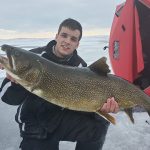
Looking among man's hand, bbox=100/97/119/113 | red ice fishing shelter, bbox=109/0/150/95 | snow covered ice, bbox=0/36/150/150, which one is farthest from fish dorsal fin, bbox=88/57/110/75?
red ice fishing shelter, bbox=109/0/150/95

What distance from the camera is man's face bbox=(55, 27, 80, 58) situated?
12.1ft

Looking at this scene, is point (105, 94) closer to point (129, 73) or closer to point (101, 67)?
point (101, 67)

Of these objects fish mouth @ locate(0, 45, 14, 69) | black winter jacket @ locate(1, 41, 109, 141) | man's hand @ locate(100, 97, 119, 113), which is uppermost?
fish mouth @ locate(0, 45, 14, 69)

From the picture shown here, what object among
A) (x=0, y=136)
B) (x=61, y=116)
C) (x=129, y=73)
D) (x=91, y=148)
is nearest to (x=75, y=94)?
(x=61, y=116)

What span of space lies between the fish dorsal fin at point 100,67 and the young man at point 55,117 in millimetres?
379

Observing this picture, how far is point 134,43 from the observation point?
18.4 feet

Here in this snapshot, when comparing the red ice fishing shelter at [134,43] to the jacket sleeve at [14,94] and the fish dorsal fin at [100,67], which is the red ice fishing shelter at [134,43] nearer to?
the fish dorsal fin at [100,67]

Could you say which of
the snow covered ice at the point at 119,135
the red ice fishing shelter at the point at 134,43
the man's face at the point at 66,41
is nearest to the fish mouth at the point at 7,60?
the man's face at the point at 66,41

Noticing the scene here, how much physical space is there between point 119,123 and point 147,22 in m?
1.59

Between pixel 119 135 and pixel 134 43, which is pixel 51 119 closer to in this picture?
pixel 119 135

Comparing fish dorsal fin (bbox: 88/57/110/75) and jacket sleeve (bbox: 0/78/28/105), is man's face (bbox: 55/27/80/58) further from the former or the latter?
jacket sleeve (bbox: 0/78/28/105)

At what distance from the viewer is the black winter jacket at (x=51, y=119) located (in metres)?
3.71

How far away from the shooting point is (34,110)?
146 inches

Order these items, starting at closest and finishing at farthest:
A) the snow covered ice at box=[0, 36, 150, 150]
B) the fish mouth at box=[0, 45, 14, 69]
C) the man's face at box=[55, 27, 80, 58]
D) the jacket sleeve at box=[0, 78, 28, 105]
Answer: the fish mouth at box=[0, 45, 14, 69], the jacket sleeve at box=[0, 78, 28, 105], the man's face at box=[55, 27, 80, 58], the snow covered ice at box=[0, 36, 150, 150]
